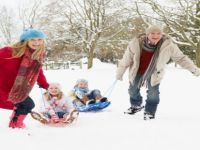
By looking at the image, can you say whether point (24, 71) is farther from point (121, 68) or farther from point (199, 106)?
point (199, 106)

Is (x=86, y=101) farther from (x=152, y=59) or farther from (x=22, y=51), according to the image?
(x=22, y=51)

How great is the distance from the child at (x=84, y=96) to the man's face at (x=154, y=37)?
6.59 ft

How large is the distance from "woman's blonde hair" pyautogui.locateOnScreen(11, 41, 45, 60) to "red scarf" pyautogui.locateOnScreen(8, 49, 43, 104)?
0.05 meters

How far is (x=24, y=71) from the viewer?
5180 mm

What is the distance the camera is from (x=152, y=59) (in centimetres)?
623

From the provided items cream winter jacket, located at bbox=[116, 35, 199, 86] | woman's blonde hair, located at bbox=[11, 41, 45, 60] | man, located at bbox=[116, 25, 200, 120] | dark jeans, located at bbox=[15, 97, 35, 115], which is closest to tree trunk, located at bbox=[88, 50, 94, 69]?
man, located at bbox=[116, 25, 200, 120]

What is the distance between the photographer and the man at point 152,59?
20.2 feet

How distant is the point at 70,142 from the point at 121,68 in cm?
221

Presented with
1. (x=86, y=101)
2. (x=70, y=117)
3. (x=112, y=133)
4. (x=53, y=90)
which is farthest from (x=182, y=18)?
(x=112, y=133)

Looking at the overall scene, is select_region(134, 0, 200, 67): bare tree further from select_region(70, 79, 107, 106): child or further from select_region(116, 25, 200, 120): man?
select_region(116, 25, 200, 120): man

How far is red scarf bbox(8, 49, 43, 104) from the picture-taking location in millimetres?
5159

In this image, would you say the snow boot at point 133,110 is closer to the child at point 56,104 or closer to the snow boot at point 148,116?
the snow boot at point 148,116

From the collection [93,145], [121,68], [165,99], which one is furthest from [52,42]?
[93,145]

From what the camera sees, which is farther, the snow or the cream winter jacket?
the cream winter jacket
